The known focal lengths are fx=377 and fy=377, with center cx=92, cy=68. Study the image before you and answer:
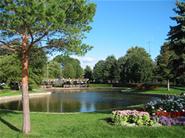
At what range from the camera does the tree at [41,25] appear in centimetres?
1265

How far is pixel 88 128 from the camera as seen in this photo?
1435 cm

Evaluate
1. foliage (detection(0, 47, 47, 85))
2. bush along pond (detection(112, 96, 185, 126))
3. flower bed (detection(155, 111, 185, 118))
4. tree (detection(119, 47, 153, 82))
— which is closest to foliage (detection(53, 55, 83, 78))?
tree (detection(119, 47, 153, 82))

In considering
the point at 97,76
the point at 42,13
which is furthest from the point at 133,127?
the point at 97,76

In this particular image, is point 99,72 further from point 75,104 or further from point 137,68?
point 75,104

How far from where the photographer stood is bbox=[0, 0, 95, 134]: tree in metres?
12.6

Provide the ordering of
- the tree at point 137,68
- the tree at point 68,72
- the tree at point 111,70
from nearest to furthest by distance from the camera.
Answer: the tree at point 137,68 < the tree at point 111,70 < the tree at point 68,72

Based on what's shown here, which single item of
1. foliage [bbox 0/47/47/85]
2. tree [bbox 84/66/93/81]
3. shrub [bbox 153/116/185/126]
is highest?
tree [bbox 84/66/93/81]

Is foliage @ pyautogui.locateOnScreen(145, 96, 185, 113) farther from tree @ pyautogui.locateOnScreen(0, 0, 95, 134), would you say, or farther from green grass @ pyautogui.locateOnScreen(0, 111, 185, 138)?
tree @ pyautogui.locateOnScreen(0, 0, 95, 134)

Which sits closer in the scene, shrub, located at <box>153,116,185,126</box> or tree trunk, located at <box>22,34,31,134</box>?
tree trunk, located at <box>22,34,31,134</box>

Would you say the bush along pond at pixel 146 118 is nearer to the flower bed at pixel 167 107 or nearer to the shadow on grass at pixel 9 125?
the flower bed at pixel 167 107

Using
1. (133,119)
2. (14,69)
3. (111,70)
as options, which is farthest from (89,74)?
(133,119)

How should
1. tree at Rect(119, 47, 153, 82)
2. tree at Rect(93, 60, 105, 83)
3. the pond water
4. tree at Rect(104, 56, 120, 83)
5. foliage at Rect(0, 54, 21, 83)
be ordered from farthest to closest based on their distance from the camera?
tree at Rect(93, 60, 105, 83) < tree at Rect(104, 56, 120, 83) < tree at Rect(119, 47, 153, 82) < foliage at Rect(0, 54, 21, 83) < the pond water

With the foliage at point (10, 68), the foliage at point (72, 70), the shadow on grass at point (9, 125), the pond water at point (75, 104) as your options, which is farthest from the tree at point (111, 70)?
the shadow on grass at point (9, 125)

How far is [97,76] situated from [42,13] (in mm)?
98634
